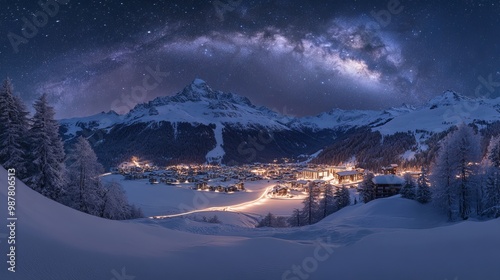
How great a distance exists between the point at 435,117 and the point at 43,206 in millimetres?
229708

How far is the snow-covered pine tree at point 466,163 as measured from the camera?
31797mm

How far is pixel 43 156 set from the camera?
2573 cm

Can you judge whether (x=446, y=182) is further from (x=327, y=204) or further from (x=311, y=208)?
(x=327, y=204)

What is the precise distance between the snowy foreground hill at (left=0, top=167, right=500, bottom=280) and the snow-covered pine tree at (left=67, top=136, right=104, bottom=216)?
48.5 feet

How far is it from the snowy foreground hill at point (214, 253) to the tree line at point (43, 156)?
11278 mm

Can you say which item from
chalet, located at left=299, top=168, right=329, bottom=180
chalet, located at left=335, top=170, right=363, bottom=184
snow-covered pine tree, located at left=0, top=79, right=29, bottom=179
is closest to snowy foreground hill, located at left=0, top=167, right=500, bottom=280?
snow-covered pine tree, located at left=0, top=79, right=29, bottom=179

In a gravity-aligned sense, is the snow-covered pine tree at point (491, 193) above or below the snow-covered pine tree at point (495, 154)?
below

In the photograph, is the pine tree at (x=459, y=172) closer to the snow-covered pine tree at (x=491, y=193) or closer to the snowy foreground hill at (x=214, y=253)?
the snow-covered pine tree at (x=491, y=193)

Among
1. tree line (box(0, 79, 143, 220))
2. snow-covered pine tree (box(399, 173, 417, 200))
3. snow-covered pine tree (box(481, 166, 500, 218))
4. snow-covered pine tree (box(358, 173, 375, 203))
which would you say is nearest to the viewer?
tree line (box(0, 79, 143, 220))

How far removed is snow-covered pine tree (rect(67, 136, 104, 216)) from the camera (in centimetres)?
2972

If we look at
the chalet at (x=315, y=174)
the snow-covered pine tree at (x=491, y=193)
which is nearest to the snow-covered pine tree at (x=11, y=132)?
the snow-covered pine tree at (x=491, y=193)

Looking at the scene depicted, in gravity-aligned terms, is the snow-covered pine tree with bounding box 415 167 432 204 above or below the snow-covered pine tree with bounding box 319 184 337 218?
above

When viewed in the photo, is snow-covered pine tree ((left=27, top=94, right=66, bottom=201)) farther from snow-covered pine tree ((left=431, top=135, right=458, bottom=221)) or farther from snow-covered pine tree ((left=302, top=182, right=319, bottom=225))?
snow-covered pine tree ((left=431, top=135, right=458, bottom=221))

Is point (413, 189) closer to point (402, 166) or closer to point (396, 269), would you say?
point (396, 269)
